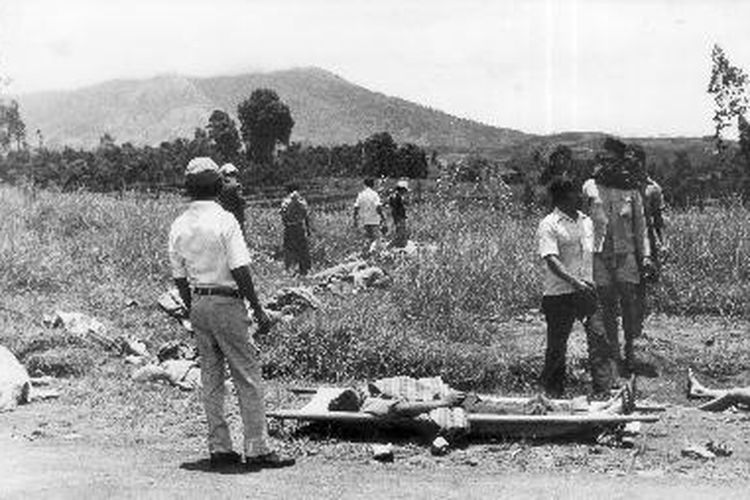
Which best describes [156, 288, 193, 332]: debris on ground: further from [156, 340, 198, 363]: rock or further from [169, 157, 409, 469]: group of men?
[169, 157, 409, 469]: group of men

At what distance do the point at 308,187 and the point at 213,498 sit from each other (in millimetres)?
39827

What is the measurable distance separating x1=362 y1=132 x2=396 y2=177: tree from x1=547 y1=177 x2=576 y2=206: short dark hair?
5602 cm

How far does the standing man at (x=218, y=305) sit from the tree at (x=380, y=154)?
57.5 metres

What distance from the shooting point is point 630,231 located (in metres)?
8.29

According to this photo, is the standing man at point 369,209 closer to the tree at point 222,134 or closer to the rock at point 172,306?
the rock at point 172,306

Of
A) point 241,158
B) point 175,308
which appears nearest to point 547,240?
point 175,308

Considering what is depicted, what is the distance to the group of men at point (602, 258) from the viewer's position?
7090mm

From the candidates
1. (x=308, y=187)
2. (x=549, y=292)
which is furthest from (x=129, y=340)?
(x=308, y=187)

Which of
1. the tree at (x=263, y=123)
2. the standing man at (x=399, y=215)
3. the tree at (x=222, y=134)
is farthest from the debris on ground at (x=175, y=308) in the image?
the tree at (x=263, y=123)

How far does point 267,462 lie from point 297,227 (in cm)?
1028

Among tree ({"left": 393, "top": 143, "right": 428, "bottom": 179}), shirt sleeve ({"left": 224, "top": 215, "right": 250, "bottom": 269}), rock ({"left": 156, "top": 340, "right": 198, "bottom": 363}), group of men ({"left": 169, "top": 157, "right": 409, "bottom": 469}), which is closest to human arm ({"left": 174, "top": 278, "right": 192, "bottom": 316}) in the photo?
group of men ({"left": 169, "top": 157, "right": 409, "bottom": 469})

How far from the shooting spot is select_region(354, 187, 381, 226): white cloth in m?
16.1

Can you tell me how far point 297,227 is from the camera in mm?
15828

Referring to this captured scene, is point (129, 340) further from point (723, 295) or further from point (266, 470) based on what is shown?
point (723, 295)
